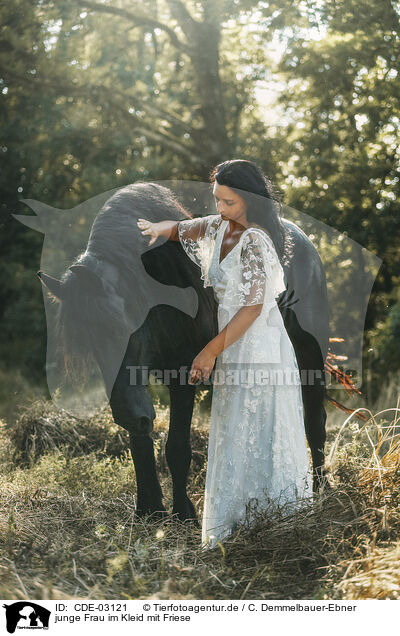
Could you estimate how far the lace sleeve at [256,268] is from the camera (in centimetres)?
255

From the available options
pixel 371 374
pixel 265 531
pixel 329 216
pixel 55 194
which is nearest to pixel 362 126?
pixel 329 216

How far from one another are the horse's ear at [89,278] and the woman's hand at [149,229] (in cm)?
47

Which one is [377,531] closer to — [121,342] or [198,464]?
[121,342]

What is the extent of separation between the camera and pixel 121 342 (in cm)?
274

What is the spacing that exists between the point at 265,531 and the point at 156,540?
59 cm

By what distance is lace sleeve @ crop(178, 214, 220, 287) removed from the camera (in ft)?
9.52

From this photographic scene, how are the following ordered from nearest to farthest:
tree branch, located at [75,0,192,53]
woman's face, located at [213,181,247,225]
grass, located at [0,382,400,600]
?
grass, located at [0,382,400,600], woman's face, located at [213,181,247,225], tree branch, located at [75,0,192,53]

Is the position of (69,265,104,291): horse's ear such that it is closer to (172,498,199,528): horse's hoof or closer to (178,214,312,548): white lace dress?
(178,214,312,548): white lace dress

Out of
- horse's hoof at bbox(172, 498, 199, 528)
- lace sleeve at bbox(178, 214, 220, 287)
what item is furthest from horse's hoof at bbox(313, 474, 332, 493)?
lace sleeve at bbox(178, 214, 220, 287)

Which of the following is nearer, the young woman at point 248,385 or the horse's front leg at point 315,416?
the young woman at point 248,385

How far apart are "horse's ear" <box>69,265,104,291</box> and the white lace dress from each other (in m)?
0.56
